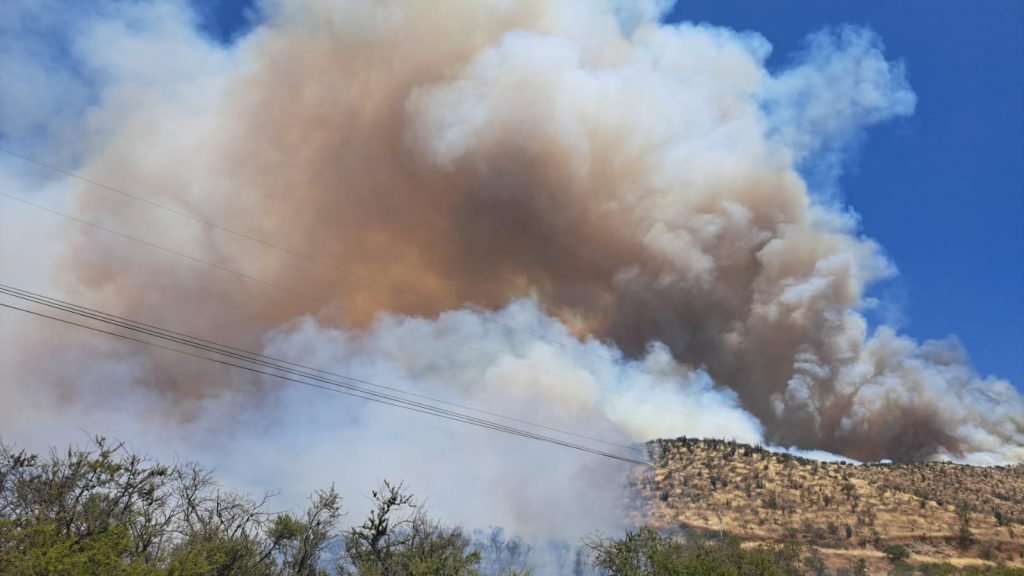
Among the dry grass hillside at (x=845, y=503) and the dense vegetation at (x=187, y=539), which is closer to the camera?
the dense vegetation at (x=187, y=539)

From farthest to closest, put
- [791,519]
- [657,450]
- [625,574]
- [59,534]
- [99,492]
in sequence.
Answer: [657,450] < [791,519] < [625,574] < [99,492] < [59,534]

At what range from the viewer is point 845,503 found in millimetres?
58312

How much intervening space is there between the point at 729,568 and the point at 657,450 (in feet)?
161

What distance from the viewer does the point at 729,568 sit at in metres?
34.8

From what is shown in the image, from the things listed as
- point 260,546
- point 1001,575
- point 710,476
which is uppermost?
point 710,476

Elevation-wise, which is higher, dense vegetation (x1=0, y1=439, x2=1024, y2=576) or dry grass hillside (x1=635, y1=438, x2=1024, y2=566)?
dry grass hillside (x1=635, y1=438, x2=1024, y2=566)

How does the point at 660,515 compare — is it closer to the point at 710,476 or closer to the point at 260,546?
the point at 710,476

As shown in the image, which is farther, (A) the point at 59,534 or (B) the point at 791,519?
(B) the point at 791,519

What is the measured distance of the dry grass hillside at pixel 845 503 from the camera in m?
49.9

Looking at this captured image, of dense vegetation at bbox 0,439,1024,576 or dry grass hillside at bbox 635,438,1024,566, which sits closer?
dense vegetation at bbox 0,439,1024,576

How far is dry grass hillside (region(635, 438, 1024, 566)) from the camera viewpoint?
49.9m

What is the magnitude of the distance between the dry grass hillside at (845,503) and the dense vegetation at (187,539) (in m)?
5.50

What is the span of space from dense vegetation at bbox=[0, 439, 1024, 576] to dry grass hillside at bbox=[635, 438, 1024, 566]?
5499mm

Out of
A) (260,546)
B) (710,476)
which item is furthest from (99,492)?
(710,476)
